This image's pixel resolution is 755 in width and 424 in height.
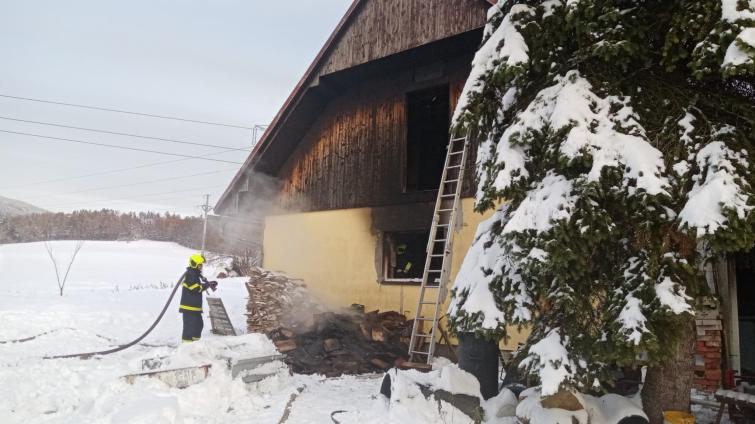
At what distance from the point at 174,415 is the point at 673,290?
4883 millimetres

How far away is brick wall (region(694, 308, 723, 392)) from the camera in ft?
19.6

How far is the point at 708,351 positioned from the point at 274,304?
292 inches

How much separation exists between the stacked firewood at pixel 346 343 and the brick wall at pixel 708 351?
164 inches

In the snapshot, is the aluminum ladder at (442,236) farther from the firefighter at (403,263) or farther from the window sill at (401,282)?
the firefighter at (403,263)

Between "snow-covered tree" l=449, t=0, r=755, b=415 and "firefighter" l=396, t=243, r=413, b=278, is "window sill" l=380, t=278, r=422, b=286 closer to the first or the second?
"firefighter" l=396, t=243, r=413, b=278

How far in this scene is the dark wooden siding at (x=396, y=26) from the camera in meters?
8.20

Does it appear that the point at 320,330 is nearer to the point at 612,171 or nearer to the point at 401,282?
the point at 401,282

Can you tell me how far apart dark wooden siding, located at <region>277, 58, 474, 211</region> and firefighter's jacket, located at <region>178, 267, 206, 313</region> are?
3140 mm

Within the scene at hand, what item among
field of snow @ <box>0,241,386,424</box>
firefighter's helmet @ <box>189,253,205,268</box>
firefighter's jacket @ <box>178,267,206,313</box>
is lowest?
field of snow @ <box>0,241,386,424</box>

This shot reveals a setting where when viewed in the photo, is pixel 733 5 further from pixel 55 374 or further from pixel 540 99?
pixel 55 374

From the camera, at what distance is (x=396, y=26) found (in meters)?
9.06

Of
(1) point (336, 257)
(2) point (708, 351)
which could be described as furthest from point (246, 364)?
(2) point (708, 351)

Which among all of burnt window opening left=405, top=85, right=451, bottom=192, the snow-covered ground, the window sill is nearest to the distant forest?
the snow-covered ground

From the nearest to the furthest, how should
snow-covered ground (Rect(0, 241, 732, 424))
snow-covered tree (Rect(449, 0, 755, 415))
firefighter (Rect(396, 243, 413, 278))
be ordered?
snow-covered tree (Rect(449, 0, 755, 415))
snow-covered ground (Rect(0, 241, 732, 424))
firefighter (Rect(396, 243, 413, 278))
